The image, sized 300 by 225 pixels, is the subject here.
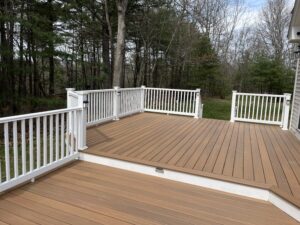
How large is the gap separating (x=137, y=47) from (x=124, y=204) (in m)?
13.4

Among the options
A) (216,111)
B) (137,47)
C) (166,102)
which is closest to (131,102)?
(166,102)

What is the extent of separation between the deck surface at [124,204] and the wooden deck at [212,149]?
0.31 m

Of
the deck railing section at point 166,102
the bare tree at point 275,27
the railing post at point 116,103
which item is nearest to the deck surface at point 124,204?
the railing post at point 116,103

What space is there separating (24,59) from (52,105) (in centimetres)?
213

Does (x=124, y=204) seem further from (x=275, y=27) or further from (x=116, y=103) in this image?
(x=275, y=27)

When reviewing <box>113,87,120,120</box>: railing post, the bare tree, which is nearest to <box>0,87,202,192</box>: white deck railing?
<box>113,87,120,120</box>: railing post

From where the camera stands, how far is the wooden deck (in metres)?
3.19

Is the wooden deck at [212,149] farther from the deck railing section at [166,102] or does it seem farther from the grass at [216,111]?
the grass at [216,111]

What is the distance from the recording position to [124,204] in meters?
2.59

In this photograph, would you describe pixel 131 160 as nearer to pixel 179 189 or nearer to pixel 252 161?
pixel 179 189

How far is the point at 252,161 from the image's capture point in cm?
379

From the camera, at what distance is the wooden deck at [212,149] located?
126 inches

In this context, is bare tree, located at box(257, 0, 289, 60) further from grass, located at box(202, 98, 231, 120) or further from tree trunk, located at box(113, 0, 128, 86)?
tree trunk, located at box(113, 0, 128, 86)

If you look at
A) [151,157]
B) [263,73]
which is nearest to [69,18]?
[151,157]
